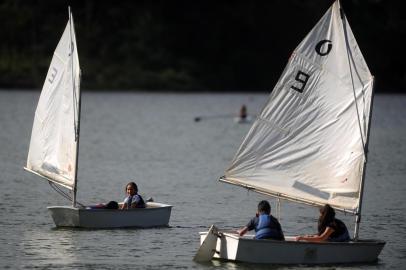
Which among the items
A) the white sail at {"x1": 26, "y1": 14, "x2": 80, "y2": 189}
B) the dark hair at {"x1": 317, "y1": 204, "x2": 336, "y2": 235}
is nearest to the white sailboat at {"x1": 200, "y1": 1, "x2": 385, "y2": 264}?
the dark hair at {"x1": 317, "y1": 204, "x2": 336, "y2": 235}

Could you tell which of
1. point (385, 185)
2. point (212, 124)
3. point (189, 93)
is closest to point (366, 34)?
point (189, 93)

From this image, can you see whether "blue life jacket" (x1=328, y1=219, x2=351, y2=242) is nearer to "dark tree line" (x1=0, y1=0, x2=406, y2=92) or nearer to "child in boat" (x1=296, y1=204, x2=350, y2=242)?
"child in boat" (x1=296, y1=204, x2=350, y2=242)

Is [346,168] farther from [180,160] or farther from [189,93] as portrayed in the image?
[189,93]

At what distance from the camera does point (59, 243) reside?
105ft

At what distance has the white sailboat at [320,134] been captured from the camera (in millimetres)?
28828

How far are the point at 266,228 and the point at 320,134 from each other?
3.57 meters

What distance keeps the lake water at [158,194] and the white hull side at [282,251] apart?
282 millimetres

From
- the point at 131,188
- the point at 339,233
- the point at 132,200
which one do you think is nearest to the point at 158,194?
the point at 132,200

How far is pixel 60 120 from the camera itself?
115ft

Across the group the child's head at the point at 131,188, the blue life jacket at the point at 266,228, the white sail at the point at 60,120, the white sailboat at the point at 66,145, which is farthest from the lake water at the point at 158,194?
the white sail at the point at 60,120

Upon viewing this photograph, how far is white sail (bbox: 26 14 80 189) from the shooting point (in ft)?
111

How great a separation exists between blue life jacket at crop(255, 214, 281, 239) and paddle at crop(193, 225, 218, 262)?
1.00 m

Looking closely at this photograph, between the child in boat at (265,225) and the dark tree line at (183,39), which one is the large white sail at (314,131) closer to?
the child in boat at (265,225)

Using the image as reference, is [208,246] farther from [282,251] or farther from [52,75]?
[52,75]
